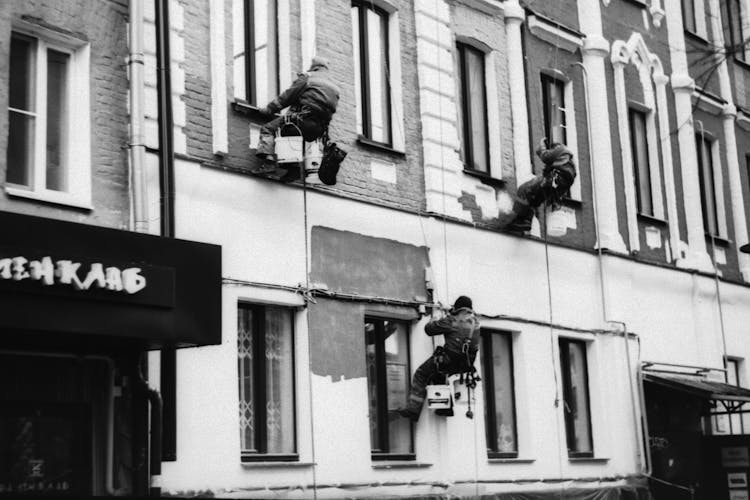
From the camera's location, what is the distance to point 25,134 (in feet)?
41.7

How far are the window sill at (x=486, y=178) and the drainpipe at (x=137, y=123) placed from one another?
605 centimetres

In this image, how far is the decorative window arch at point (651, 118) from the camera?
71.1 feet

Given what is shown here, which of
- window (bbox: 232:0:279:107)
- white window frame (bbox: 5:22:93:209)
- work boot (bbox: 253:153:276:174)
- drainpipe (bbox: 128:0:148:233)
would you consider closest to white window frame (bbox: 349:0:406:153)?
window (bbox: 232:0:279:107)

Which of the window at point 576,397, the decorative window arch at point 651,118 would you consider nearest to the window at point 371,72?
the window at point 576,397

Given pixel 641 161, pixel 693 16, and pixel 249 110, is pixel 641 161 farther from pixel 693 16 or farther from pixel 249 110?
pixel 249 110

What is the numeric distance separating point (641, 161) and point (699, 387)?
436cm

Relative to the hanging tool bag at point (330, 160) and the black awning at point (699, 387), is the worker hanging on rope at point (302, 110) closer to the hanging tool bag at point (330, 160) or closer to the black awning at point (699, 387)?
the hanging tool bag at point (330, 160)

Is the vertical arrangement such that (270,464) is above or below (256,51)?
below

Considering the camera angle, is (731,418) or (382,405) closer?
(382,405)

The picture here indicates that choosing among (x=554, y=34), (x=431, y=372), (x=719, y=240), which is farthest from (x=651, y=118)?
(x=431, y=372)

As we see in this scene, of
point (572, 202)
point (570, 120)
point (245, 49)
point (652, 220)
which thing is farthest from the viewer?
point (652, 220)

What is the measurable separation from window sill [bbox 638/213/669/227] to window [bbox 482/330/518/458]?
14.2 feet

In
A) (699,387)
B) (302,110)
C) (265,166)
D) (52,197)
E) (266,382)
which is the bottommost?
(266,382)

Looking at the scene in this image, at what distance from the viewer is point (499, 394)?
18.3 meters
